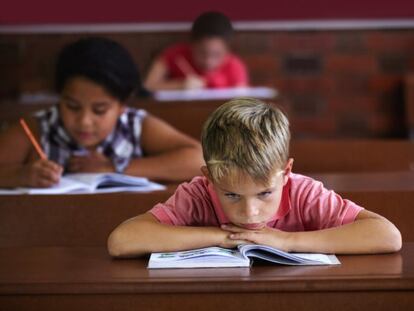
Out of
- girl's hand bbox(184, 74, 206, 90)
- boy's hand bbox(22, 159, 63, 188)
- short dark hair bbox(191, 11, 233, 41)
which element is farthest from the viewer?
girl's hand bbox(184, 74, 206, 90)

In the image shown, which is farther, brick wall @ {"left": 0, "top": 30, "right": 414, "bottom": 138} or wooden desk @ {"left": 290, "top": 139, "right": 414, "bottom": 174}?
brick wall @ {"left": 0, "top": 30, "right": 414, "bottom": 138}

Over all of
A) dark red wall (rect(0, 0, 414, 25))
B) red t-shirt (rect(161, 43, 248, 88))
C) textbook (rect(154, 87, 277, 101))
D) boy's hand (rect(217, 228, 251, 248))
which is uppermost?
dark red wall (rect(0, 0, 414, 25))

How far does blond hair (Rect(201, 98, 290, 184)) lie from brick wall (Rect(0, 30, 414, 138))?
367cm

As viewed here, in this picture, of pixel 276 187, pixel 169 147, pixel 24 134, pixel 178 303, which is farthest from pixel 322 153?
pixel 178 303

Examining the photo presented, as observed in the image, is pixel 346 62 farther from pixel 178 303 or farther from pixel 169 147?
Answer: pixel 178 303

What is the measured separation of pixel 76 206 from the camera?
1827mm

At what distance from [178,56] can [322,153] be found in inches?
71.5

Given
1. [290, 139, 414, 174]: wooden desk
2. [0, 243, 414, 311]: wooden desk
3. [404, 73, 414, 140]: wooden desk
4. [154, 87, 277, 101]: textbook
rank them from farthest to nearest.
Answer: [404, 73, 414, 140]: wooden desk
[154, 87, 277, 101]: textbook
[290, 139, 414, 174]: wooden desk
[0, 243, 414, 311]: wooden desk

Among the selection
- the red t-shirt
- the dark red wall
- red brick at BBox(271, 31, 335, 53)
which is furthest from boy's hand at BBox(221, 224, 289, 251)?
red brick at BBox(271, 31, 335, 53)

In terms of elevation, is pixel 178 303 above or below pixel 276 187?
below

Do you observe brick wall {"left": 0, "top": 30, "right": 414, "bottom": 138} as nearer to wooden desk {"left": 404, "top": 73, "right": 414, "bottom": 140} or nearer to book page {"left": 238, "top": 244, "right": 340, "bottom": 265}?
wooden desk {"left": 404, "top": 73, "right": 414, "bottom": 140}

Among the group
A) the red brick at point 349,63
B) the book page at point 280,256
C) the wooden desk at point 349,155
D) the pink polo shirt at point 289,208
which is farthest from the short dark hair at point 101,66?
the red brick at point 349,63

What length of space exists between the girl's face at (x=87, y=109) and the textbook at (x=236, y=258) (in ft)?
3.17

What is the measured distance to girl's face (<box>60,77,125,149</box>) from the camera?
91.0 inches
